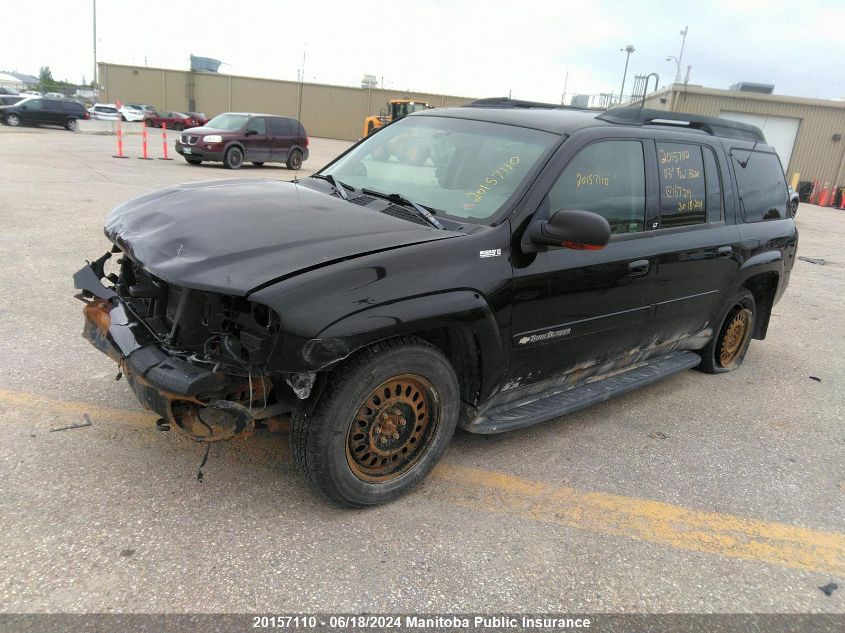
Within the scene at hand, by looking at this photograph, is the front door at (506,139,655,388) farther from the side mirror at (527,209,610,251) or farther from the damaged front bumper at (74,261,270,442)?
the damaged front bumper at (74,261,270,442)

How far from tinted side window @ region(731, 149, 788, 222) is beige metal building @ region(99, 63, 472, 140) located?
4395 cm

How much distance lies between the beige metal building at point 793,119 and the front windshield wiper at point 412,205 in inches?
1013

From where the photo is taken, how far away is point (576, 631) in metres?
2.34

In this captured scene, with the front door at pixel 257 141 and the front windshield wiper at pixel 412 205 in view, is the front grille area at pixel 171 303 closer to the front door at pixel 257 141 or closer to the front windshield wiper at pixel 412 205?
the front windshield wiper at pixel 412 205

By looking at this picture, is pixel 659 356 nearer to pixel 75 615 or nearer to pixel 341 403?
pixel 341 403

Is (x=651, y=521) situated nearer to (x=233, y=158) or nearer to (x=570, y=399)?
(x=570, y=399)

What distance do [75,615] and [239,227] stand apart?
5.45ft

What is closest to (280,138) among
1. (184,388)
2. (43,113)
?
(184,388)

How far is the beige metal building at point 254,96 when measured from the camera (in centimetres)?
4900

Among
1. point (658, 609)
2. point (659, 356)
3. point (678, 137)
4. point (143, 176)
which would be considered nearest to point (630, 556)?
point (658, 609)

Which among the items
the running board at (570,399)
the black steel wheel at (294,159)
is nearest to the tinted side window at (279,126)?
the black steel wheel at (294,159)

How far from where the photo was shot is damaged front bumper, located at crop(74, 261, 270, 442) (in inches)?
98.1

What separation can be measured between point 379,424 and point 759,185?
371 centimetres

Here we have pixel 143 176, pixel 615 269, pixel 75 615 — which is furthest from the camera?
pixel 143 176
